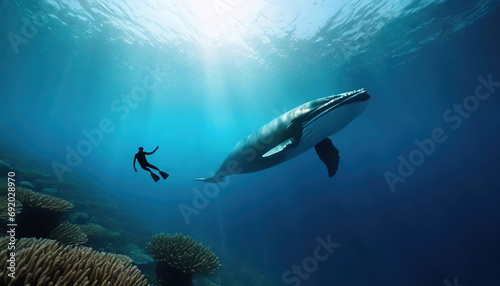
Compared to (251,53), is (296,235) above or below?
below

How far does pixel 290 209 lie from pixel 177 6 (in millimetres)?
26919

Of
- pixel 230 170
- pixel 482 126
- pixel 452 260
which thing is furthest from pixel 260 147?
pixel 482 126

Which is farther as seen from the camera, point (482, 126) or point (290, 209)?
point (482, 126)

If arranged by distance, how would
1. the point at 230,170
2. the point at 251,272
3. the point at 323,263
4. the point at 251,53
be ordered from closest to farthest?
1. the point at 230,170
2. the point at 251,272
3. the point at 323,263
4. the point at 251,53

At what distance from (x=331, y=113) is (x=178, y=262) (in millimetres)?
5357

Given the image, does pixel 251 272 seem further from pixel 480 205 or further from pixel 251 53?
pixel 480 205

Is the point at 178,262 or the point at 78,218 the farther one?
the point at 78,218

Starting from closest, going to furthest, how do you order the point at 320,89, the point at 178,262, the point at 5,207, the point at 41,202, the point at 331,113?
the point at 331,113 < the point at 5,207 < the point at 178,262 < the point at 41,202 < the point at 320,89

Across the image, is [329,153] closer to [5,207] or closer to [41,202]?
[41,202]

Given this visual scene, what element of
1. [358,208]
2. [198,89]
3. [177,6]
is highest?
[198,89]

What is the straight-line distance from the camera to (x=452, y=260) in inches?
917

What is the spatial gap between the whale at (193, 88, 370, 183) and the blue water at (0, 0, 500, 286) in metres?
14.1

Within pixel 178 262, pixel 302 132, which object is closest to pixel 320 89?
pixel 302 132

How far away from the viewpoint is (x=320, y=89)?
30.5 metres
